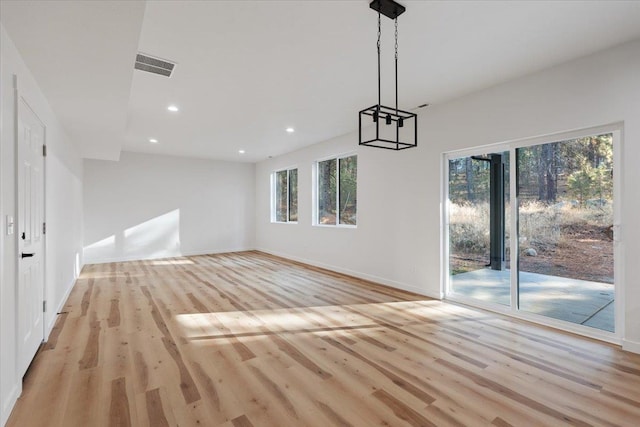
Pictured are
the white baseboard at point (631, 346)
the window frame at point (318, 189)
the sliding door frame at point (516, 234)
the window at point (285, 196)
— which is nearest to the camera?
the white baseboard at point (631, 346)

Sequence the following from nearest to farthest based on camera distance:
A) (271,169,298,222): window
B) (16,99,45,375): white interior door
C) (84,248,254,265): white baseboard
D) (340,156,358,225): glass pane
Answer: (16,99,45,375): white interior door
(340,156,358,225): glass pane
(84,248,254,265): white baseboard
(271,169,298,222): window

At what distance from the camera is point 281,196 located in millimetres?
8492

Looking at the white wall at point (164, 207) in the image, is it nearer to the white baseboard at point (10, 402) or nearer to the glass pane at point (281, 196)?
the glass pane at point (281, 196)

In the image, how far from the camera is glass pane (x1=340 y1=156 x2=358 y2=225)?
587 centimetres

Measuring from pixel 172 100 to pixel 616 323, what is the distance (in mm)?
5469

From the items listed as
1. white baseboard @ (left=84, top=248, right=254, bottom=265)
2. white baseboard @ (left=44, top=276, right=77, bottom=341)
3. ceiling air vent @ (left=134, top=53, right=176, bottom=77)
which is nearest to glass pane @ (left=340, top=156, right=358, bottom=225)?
ceiling air vent @ (left=134, top=53, right=176, bottom=77)

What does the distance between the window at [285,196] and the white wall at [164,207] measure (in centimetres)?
113

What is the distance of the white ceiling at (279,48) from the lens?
205 centimetres

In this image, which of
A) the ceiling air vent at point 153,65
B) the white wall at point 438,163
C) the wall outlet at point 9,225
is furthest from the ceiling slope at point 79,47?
the white wall at point 438,163

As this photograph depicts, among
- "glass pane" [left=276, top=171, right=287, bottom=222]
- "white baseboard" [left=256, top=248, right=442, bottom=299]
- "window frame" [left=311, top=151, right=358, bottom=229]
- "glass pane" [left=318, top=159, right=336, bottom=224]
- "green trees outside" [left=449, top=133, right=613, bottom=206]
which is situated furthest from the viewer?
"glass pane" [left=276, top=171, right=287, bottom=222]

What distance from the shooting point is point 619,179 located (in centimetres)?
289

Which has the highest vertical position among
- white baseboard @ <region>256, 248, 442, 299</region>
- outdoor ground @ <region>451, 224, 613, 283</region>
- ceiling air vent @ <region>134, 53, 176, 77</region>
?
ceiling air vent @ <region>134, 53, 176, 77</region>

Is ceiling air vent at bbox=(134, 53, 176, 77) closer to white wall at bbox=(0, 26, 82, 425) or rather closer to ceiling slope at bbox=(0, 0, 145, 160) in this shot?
ceiling slope at bbox=(0, 0, 145, 160)

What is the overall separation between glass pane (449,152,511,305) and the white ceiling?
3.25ft
